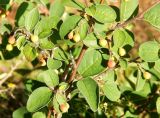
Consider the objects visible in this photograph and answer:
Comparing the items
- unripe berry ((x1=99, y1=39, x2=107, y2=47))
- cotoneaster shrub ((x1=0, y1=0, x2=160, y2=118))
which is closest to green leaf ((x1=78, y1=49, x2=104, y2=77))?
cotoneaster shrub ((x1=0, y1=0, x2=160, y2=118))

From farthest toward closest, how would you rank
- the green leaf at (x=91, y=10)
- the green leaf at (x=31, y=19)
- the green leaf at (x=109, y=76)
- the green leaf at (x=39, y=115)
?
the green leaf at (x=39, y=115)
the green leaf at (x=109, y=76)
the green leaf at (x=31, y=19)
the green leaf at (x=91, y=10)

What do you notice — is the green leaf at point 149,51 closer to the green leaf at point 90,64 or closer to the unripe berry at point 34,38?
the green leaf at point 90,64

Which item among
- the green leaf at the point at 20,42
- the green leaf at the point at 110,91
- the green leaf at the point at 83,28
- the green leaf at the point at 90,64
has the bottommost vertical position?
the green leaf at the point at 110,91

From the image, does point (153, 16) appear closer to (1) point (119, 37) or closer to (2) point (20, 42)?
(1) point (119, 37)

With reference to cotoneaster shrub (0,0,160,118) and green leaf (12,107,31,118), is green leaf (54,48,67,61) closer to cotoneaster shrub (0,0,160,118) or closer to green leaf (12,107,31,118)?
cotoneaster shrub (0,0,160,118)

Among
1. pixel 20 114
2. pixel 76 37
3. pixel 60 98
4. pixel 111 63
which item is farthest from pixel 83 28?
pixel 20 114

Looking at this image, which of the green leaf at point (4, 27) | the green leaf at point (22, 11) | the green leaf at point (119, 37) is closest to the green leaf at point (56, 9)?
the green leaf at point (22, 11)
